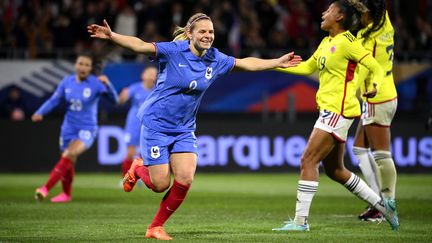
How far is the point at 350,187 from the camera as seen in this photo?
9.72 m

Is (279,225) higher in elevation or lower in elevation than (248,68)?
lower

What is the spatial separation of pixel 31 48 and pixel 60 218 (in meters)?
10.8

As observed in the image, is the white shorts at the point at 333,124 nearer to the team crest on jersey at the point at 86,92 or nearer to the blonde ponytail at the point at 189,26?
the blonde ponytail at the point at 189,26

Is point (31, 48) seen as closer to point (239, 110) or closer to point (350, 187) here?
point (239, 110)

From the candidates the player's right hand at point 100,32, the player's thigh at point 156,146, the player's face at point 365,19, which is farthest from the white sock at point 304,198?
the player's right hand at point 100,32

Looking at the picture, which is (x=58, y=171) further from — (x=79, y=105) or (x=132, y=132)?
(x=132, y=132)

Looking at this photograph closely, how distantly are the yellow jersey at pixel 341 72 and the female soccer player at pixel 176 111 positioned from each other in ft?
3.22

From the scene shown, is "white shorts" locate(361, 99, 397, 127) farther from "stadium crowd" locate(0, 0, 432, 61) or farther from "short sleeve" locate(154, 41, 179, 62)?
"stadium crowd" locate(0, 0, 432, 61)

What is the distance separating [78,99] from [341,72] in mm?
6197

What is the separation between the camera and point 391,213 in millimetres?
9477

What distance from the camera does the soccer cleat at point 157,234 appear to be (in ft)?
27.9

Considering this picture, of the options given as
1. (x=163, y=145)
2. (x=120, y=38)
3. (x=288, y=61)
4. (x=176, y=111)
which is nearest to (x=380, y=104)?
(x=288, y=61)

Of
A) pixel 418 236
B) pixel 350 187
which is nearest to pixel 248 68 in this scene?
pixel 350 187

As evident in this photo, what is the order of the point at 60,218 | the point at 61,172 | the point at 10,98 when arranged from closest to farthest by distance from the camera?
1. the point at 60,218
2. the point at 61,172
3. the point at 10,98
